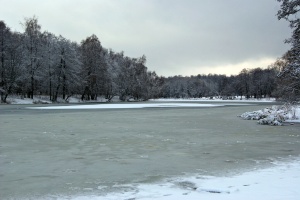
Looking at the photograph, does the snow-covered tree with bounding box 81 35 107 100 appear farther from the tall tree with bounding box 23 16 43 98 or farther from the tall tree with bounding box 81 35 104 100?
the tall tree with bounding box 23 16 43 98

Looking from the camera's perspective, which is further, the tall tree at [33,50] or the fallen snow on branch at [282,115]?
the tall tree at [33,50]

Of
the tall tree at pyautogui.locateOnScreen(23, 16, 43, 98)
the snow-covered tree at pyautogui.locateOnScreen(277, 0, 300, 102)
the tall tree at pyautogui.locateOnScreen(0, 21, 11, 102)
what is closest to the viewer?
Answer: the snow-covered tree at pyautogui.locateOnScreen(277, 0, 300, 102)

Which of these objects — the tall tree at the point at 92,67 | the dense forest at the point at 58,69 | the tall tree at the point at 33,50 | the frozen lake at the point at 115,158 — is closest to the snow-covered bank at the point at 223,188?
the frozen lake at the point at 115,158

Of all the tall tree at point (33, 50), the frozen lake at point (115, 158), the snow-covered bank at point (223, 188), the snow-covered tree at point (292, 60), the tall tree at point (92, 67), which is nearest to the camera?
the snow-covered bank at point (223, 188)

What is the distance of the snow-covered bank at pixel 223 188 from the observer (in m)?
6.28

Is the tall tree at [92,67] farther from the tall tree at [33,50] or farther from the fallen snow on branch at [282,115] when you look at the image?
the fallen snow on branch at [282,115]

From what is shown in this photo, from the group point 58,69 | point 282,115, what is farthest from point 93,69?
point 282,115

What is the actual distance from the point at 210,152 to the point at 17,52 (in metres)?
61.3

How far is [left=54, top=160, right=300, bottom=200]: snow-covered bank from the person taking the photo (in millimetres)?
6277

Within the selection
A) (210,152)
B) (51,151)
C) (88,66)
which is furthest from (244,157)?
(88,66)

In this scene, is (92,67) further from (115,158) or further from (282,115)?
(115,158)

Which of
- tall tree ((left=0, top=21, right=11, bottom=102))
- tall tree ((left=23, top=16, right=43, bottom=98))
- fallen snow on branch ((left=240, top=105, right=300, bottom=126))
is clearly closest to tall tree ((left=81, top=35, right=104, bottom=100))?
tall tree ((left=23, top=16, right=43, bottom=98))

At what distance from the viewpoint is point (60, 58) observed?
73250 mm

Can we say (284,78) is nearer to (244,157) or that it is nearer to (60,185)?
(244,157)
